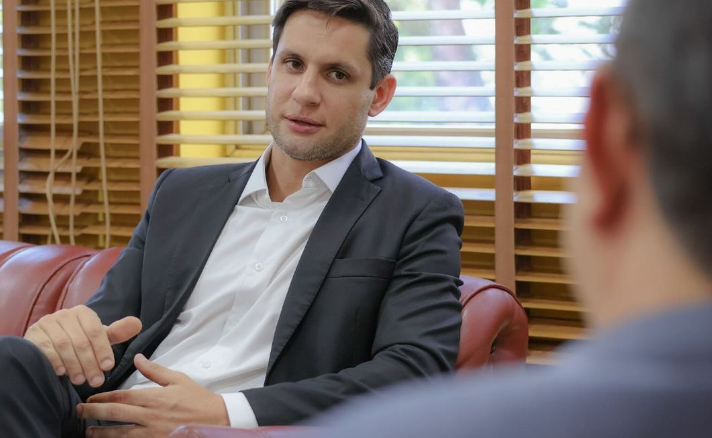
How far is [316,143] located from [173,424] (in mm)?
723

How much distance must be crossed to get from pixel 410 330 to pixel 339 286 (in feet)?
0.64

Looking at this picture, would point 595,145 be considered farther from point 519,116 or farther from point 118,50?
point 118,50

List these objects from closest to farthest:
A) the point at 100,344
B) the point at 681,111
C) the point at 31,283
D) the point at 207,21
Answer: the point at 681,111, the point at 100,344, the point at 31,283, the point at 207,21

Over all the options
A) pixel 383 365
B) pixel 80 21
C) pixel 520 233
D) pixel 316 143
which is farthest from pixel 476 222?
pixel 80 21

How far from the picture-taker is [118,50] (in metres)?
3.08

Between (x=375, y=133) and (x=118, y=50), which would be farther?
(x=118, y=50)

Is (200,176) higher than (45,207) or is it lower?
higher

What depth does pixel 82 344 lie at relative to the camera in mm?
1896

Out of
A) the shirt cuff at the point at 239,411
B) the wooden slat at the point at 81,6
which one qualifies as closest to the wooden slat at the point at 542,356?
the shirt cuff at the point at 239,411

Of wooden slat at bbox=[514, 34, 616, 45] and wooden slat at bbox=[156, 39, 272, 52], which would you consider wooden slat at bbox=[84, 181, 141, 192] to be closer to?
wooden slat at bbox=[156, 39, 272, 52]

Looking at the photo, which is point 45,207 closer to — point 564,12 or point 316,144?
point 316,144

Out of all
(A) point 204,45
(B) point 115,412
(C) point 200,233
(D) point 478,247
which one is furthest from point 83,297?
(D) point 478,247

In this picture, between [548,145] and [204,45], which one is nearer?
[548,145]

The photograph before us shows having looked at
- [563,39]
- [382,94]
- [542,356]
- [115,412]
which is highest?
[563,39]
